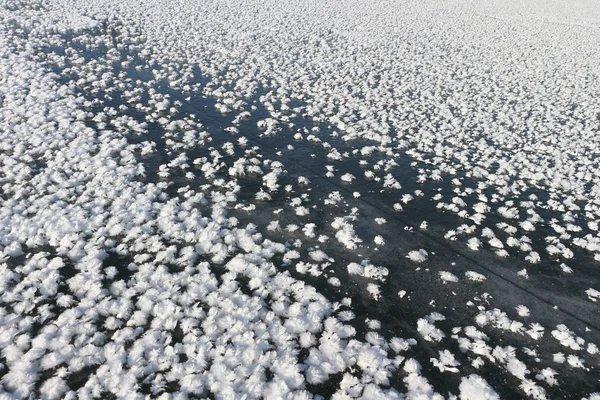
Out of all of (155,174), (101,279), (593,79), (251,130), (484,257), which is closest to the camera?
(101,279)

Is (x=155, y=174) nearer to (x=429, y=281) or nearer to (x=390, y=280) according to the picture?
(x=390, y=280)

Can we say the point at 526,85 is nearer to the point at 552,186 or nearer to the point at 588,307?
the point at 552,186

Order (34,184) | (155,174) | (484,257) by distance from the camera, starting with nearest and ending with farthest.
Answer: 1. (484,257)
2. (34,184)
3. (155,174)

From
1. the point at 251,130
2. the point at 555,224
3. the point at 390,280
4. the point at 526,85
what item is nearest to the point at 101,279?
the point at 390,280

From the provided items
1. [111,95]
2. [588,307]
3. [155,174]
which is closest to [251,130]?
[155,174]

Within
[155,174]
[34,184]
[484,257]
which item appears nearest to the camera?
[484,257]

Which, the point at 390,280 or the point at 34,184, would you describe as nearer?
the point at 390,280
